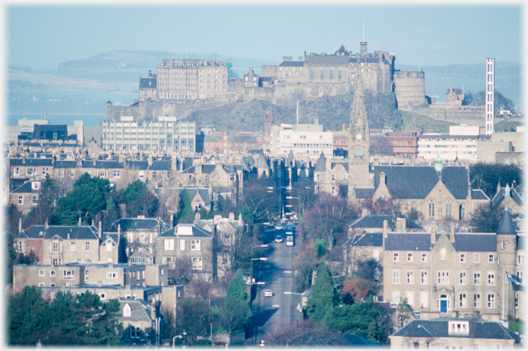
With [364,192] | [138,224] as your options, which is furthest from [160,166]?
[138,224]

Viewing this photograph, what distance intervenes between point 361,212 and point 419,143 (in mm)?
100939

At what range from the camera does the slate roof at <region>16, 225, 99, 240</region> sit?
7331cm

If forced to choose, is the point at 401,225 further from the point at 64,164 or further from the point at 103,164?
the point at 64,164

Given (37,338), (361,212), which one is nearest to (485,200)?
(361,212)

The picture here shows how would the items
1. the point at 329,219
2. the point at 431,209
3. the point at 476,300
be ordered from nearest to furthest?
the point at 476,300
the point at 329,219
the point at 431,209

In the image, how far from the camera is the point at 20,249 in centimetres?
7288

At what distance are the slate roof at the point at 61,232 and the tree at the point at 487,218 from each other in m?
25.8

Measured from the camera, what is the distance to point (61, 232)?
74.1 meters

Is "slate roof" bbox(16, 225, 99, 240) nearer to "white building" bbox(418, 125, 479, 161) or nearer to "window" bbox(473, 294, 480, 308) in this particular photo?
"window" bbox(473, 294, 480, 308)

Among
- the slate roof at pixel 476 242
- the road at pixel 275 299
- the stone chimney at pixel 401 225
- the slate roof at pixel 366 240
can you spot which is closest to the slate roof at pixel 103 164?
the road at pixel 275 299

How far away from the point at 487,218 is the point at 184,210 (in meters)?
21.9

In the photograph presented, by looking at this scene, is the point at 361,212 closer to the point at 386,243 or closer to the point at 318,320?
the point at 386,243

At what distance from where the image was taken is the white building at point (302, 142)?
581 feet

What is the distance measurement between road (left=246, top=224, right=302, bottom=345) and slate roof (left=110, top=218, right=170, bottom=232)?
24.2 ft
